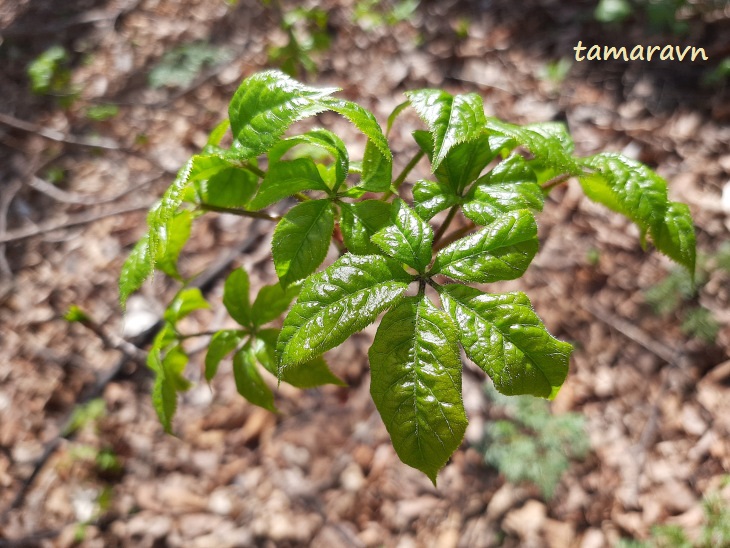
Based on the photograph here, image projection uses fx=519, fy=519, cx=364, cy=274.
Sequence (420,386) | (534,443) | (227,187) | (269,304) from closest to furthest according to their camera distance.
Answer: (420,386) < (227,187) < (269,304) < (534,443)

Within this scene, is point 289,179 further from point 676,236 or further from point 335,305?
point 676,236

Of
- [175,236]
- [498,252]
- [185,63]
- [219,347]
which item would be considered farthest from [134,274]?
[185,63]

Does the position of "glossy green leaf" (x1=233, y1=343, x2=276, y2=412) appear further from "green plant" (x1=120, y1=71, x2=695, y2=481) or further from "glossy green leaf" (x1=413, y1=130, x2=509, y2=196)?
"glossy green leaf" (x1=413, y1=130, x2=509, y2=196)

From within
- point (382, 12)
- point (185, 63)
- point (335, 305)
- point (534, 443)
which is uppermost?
point (335, 305)

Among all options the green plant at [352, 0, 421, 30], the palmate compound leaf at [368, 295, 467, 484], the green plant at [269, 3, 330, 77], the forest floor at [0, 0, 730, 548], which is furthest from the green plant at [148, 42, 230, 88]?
the palmate compound leaf at [368, 295, 467, 484]

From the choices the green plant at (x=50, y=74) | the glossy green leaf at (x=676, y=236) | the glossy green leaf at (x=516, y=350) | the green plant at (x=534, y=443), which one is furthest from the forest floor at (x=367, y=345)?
the glossy green leaf at (x=516, y=350)

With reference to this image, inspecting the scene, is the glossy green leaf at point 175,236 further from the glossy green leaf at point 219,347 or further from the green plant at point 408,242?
the glossy green leaf at point 219,347

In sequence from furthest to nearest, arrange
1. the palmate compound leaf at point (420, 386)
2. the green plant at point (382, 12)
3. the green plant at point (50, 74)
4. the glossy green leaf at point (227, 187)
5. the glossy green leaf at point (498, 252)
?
the green plant at point (50, 74), the green plant at point (382, 12), the glossy green leaf at point (227, 187), the glossy green leaf at point (498, 252), the palmate compound leaf at point (420, 386)
